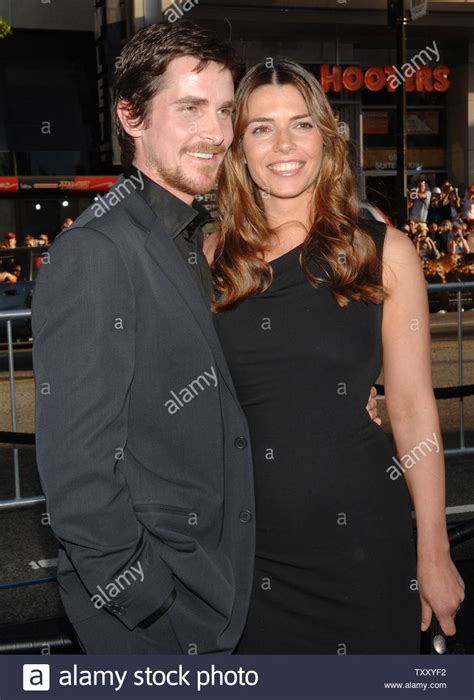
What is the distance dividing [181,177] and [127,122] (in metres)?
0.19

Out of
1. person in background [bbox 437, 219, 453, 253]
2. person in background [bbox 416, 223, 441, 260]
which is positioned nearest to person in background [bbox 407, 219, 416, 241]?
person in background [bbox 416, 223, 441, 260]

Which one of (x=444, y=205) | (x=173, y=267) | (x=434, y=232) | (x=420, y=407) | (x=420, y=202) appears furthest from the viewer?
(x=444, y=205)

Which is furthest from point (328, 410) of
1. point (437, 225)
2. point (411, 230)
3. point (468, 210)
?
point (468, 210)

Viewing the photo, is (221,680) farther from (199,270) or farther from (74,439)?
(199,270)

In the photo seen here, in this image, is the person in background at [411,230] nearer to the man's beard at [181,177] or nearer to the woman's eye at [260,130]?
the woman's eye at [260,130]

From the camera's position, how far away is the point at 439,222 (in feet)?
70.3

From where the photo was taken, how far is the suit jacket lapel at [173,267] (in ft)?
7.04

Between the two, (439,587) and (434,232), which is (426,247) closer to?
(434,232)

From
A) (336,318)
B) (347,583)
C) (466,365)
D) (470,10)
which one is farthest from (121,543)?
(470,10)

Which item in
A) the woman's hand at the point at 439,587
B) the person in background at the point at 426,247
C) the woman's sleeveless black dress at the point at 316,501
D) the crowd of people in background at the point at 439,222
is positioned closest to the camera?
the woman's sleeveless black dress at the point at 316,501

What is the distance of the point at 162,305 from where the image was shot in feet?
6.89

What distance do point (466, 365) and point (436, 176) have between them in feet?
58.3

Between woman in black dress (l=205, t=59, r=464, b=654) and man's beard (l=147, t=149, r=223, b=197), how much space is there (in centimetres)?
30

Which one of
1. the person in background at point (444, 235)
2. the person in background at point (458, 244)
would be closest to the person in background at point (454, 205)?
the person in background at point (444, 235)
